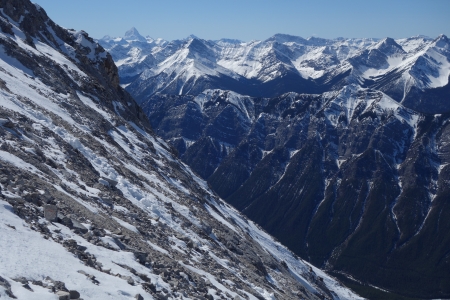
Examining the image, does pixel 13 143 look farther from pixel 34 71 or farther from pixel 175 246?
pixel 34 71

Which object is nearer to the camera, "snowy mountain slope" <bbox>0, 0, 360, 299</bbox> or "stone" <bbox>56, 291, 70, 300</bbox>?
"stone" <bbox>56, 291, 70, 300</bbox>

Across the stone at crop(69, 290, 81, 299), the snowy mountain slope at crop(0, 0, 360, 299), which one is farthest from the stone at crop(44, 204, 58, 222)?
the stone at crop(69, 290, 81, 299)

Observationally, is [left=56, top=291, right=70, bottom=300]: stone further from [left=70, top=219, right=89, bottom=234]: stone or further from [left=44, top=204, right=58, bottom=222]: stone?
[left=70, top=219, right=89, bottom=234]: stone

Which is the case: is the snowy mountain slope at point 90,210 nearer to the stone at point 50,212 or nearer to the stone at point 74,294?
the stone at point 50,212

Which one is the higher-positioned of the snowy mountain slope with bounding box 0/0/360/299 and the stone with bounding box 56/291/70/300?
the snowy mountain slope with bounding box 0/0/360/299

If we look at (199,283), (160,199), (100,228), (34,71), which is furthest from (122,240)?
(34,71)

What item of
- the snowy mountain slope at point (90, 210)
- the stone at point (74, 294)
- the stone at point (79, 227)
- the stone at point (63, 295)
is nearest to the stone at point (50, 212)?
the snowy mountain slope at point (90, 210)
